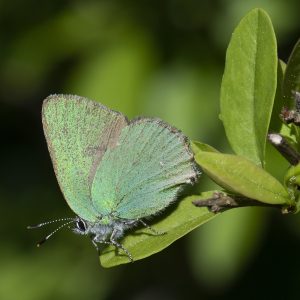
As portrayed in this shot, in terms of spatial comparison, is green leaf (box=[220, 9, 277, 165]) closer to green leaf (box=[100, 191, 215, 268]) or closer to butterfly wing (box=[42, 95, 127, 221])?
green leaf (box=[100, 191, 215, 268])

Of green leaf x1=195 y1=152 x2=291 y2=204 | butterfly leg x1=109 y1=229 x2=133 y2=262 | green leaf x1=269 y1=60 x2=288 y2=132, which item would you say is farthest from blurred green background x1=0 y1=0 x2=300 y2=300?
green leaf x1=195 y1=152 x2=291 y2=204

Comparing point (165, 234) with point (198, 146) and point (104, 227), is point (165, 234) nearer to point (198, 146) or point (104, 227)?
point (198, 146)

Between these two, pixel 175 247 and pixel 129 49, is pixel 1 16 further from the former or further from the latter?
pixel 175 247

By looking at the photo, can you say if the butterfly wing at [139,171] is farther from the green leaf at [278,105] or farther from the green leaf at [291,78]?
the green leaf at [291,78]

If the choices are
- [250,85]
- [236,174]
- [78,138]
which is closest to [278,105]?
[250,85]

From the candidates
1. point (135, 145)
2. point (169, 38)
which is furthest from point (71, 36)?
point (135, 145)
